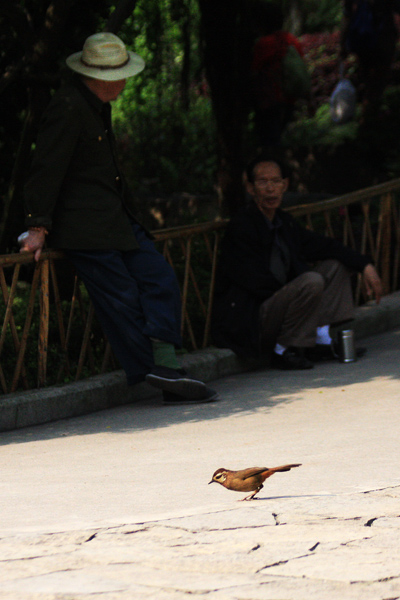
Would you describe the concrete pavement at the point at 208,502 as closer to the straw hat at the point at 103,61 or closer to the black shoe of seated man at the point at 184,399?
the black shoe of seated man at the point at 184,399

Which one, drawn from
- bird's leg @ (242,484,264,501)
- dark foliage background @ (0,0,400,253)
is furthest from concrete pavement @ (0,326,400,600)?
dark foliage background @ (0,0,400,253)

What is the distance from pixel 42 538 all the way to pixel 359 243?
19.6 feet

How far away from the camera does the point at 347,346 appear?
6.71 meters

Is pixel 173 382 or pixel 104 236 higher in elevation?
pixel 104 236

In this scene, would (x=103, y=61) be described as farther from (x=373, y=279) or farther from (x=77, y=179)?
(x=373, y=279)

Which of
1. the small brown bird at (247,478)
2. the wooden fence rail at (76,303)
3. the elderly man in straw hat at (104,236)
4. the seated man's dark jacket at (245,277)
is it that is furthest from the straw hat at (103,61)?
the small brown bird at (247,478)

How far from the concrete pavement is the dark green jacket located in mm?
1023

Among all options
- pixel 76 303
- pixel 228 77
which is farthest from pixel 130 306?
pixel 228 77

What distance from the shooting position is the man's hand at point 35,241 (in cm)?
545

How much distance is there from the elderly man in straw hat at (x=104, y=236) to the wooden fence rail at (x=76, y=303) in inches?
10.5

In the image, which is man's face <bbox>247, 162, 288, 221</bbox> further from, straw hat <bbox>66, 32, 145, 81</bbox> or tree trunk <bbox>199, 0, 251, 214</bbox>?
tree trunk <bbox>199, 0, 251, 214</bbox>

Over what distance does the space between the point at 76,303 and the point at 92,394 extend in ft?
4.18

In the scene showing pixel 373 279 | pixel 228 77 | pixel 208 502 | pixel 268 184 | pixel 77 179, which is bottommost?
pixel 208 502

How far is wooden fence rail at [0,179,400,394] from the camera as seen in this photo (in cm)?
568
